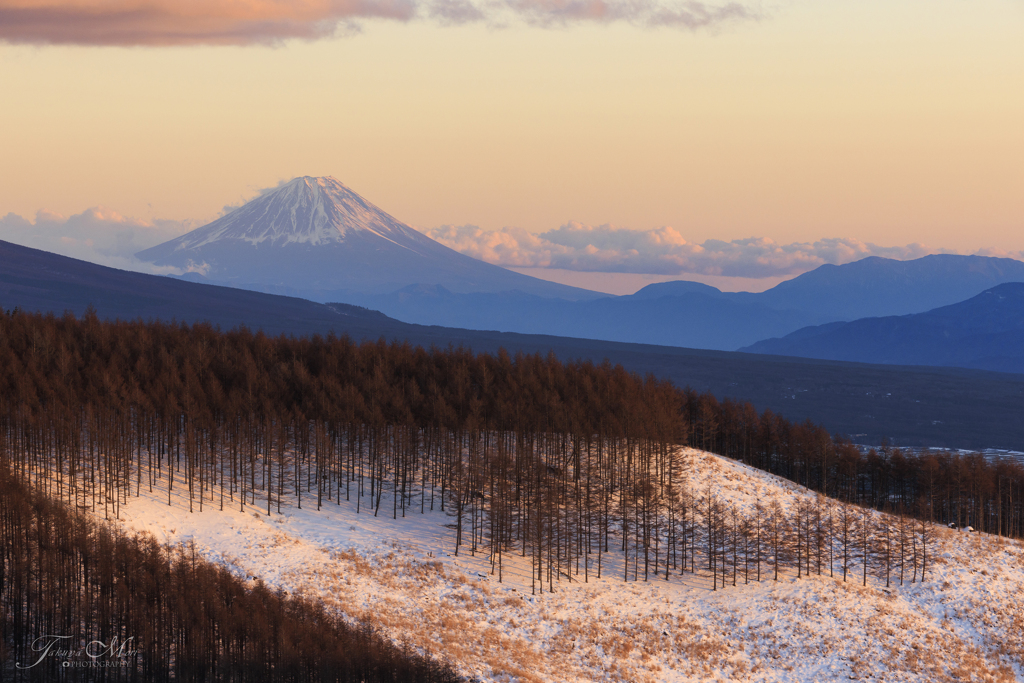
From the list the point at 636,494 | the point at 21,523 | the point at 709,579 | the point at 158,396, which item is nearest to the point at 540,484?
the point at 636,494

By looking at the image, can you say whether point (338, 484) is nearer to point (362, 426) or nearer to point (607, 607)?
point (362, 426)

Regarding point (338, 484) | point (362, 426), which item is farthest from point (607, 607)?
point (362, 426)

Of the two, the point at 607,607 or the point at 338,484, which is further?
the point at 338,484

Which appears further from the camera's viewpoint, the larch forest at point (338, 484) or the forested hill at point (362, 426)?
the forested hill at point (362, 426)

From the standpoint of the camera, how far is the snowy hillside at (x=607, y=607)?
64.4 m

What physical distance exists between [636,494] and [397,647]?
3591cm

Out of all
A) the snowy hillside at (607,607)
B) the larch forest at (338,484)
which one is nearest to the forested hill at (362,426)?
the larch forest at (338,484)

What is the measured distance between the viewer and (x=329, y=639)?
2244 inches

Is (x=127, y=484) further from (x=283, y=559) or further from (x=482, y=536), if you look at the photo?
(x=482, y=536)

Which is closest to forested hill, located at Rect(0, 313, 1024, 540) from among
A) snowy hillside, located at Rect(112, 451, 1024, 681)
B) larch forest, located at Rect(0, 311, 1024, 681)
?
larch forest, located at Rect(0, 311, 1024, 681)

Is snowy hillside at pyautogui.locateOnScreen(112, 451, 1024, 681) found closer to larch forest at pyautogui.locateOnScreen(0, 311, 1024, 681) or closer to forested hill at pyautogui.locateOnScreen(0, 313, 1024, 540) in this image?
larch forest at pyautogui.locateOnScreen(0, 311, 1024, 681)

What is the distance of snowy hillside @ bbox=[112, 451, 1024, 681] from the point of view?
64375 mm

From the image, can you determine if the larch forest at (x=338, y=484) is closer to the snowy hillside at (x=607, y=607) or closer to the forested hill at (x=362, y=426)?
the forested hill at (x=362, y=426)

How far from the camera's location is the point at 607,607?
2840 inches
